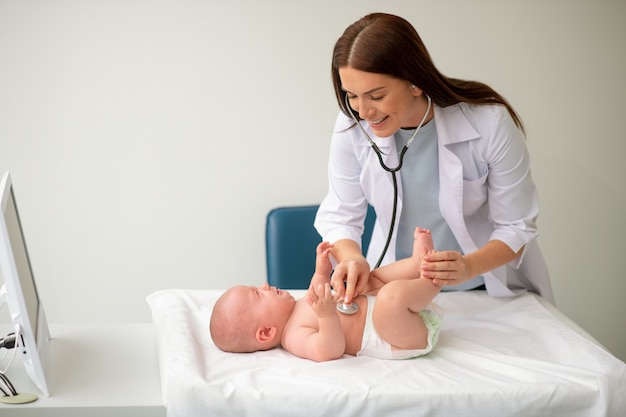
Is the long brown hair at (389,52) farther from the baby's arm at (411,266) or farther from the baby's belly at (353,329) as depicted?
the baby's belly at (353,329)

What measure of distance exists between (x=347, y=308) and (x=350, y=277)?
0.25ft

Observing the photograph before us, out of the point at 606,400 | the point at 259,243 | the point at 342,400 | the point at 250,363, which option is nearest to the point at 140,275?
the point at 259,243

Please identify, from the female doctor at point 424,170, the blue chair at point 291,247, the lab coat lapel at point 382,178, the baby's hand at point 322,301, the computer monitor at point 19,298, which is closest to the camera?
the computer monitor at point 19,298

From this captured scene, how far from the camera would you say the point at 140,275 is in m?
3.05

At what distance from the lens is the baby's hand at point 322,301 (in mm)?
1668

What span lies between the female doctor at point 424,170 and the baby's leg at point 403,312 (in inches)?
1.8

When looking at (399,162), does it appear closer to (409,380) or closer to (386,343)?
(386,343)

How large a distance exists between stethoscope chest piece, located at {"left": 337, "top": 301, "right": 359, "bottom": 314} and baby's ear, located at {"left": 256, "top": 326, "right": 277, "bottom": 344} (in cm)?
16

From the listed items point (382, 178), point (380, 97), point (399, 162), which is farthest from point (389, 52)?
point (382, 178)

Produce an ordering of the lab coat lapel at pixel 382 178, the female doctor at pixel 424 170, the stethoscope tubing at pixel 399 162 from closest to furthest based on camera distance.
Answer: the female doctor at pixel 424 170 < the stethoscope tubing at pixel 399 162 < the lab coat lapel at pixel 382 178

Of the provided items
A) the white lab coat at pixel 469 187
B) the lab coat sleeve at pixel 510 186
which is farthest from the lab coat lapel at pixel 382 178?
the lab coat sleeve at pixel 510 186

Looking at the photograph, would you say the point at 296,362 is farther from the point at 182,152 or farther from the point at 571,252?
the point at 571,252

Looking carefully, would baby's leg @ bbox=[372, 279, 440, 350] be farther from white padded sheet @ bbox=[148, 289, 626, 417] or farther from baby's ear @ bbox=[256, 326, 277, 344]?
baby's ear @ bbox=[256, 326, 277, 344]

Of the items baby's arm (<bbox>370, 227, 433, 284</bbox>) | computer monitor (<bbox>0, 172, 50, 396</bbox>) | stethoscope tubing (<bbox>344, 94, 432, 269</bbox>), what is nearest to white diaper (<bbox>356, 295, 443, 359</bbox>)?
baby's arm (<bbox>370, 227, 433, 284</bbox>)
